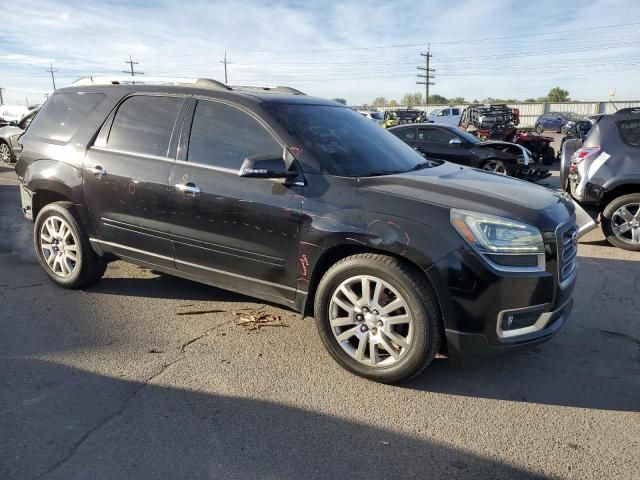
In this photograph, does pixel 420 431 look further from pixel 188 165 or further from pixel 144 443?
pixel 188 165

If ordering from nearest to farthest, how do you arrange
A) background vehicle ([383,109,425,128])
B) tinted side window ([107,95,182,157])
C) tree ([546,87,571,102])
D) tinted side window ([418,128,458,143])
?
→ tinted side window ([107,95,182,157]) → tinted side window ([418,128,458,143]) → background vehicle ([383,109,425,128]) → tree ([546,87,571,102])

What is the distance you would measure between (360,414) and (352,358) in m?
0.47

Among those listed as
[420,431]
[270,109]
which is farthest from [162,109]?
[420,431]

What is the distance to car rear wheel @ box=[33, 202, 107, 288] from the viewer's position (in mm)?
4605

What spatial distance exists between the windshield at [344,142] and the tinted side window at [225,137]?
183mm

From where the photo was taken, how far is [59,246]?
4.79m

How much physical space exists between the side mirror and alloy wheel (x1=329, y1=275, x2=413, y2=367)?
82cm

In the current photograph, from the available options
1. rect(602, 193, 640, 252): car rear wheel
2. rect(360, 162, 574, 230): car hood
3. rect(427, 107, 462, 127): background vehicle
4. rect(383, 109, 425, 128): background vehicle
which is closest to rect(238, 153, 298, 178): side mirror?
rect(360, 162, 574, 230): car hood

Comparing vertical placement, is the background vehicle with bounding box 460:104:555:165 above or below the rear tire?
above

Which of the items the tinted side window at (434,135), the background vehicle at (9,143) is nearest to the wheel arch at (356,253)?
the tinted side window at (434,135)

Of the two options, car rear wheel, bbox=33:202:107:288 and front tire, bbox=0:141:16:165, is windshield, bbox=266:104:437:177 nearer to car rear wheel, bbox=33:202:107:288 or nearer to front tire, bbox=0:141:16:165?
car rear wheel, bbox=33:202:107:288

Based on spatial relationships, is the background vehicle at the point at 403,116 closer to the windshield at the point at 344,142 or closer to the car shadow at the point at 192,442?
the windshield at the point at 344,142

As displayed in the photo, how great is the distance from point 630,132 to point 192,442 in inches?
248

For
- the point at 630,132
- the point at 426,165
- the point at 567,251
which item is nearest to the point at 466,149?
the point at 630,132
